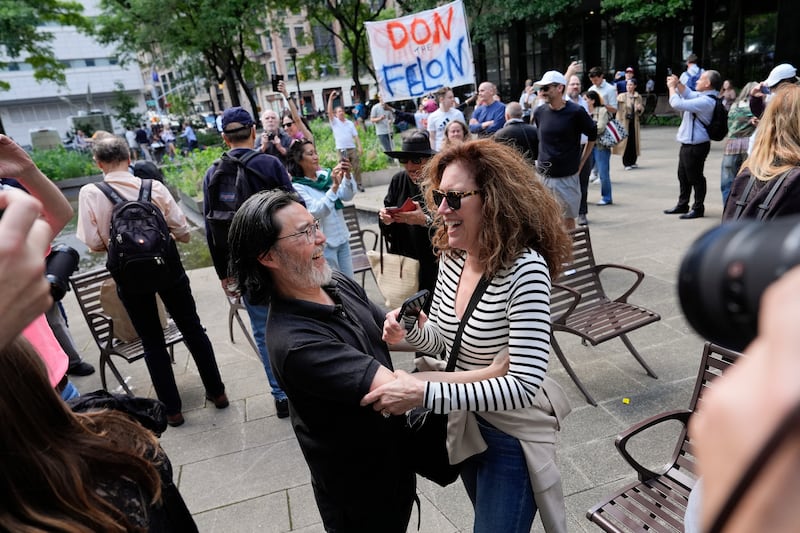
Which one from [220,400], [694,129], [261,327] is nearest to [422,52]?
[694,129]

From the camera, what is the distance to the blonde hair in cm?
304

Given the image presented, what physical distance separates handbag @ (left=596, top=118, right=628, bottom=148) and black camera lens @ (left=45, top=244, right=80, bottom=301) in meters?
7.55

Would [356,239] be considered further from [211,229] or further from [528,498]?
[528,498]

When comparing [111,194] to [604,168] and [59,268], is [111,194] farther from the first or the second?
[604,168]

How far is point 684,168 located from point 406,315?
6.68 metres

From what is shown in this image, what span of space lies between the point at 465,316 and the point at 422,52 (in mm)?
6748

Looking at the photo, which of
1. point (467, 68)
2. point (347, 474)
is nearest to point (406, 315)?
point (347, 474)

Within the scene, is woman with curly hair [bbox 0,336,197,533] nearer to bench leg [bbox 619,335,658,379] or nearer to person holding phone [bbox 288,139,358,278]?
person holding phone [bbox 288,139,358,278]

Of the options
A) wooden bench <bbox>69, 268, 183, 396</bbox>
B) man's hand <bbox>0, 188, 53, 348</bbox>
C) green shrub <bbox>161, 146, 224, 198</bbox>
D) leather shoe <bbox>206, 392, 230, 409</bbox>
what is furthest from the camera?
green shrub <bbox>161, 146, 224, 198</bbox>

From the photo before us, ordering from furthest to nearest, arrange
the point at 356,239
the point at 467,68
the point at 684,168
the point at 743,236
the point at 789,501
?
1. the point at 467,68
2. the point at 684,168
3. the point at 356,239
4. the point at 743,236
5. the point at 789,501

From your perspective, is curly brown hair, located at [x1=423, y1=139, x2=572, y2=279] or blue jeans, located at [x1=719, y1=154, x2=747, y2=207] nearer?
curly brown hair, located at [x1=423, y1=139, x2=572, y2=279]

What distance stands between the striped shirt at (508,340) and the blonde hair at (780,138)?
7.04ft

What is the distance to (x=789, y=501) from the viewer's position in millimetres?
378

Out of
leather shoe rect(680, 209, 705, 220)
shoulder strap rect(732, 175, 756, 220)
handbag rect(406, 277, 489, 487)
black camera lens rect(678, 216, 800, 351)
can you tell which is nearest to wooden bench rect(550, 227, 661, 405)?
shoulder strap rect(732, 175, 756, 220)
